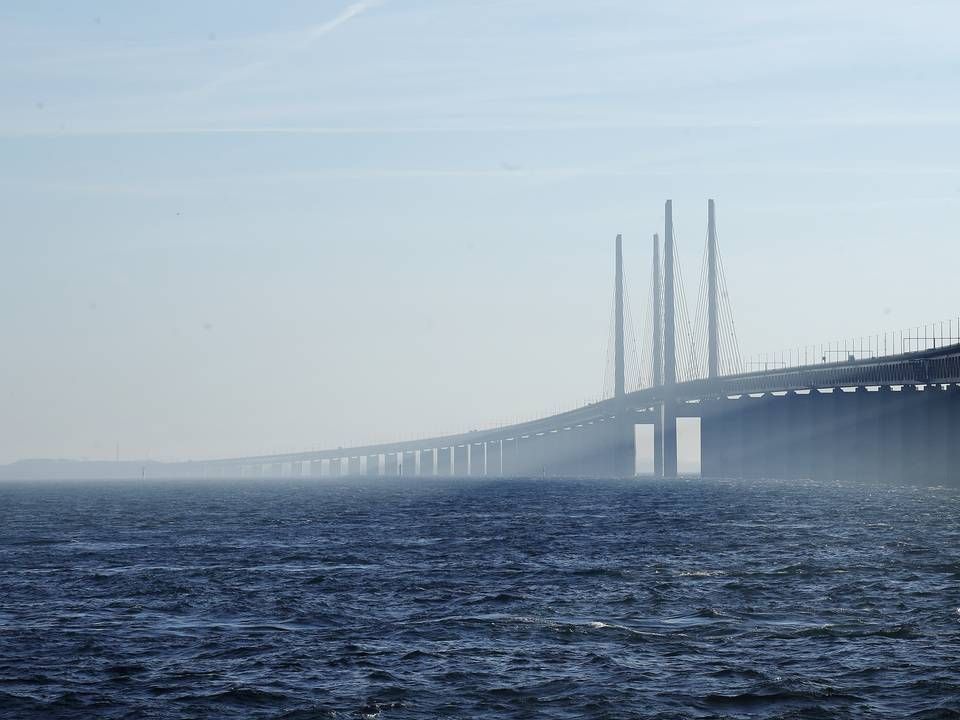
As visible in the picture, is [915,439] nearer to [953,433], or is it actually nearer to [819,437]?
[953,433]

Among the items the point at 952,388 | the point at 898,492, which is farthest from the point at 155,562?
the point at 952,388

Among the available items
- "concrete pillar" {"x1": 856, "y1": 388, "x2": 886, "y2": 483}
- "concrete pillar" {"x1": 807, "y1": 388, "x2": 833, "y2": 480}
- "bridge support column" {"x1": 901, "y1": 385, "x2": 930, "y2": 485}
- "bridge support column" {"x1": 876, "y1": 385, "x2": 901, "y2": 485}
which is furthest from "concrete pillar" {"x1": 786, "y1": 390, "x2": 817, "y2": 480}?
"bridge support column" {"x1": 901, "y1": 385, "x2": 930, "y2": 485}

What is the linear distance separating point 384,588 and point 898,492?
9192cm

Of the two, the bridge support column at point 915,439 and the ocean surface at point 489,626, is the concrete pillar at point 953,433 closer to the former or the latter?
the bridge support column at point 915,439

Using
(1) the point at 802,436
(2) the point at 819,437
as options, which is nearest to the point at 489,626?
(2) the point at 819,437

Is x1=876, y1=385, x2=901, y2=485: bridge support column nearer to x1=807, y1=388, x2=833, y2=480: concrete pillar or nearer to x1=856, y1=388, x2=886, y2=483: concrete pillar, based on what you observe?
x1=856, y1=388, x2=886, y2=483: concrete pillar

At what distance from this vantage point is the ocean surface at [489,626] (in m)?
25.1

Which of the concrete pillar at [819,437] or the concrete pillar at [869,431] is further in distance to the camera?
the concrete pillar at [819,437]

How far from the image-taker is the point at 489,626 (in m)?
33.7

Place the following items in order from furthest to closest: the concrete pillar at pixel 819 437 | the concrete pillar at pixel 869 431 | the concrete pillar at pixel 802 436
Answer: the concrete pillar at pixel 802 436, the concrete pillar at pixel 819 437, the concrete pillar at pixel 869 431

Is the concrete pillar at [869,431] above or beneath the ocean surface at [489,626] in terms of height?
above

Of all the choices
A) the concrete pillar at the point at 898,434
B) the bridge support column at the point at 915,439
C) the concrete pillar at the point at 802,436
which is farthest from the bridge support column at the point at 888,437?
the concrete pillar at the point at 802,436

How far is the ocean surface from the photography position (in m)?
25.1

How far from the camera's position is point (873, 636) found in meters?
31.5
